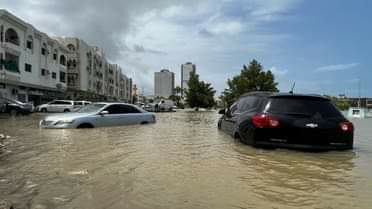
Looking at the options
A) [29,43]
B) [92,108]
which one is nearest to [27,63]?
[29,43]

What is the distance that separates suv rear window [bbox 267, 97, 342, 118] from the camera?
7.94 metres

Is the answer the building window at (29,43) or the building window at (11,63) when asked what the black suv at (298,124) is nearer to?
the building window at (11,63)

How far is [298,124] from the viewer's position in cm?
775

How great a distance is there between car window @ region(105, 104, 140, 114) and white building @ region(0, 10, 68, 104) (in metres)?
21.6

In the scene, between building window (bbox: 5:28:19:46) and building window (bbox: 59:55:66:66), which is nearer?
building window (bbox: 5:28:19:46)

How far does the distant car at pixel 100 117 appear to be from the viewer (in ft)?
46.7

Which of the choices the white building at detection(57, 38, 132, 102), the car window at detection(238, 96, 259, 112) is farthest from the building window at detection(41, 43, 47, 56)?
the car window at detection(238, 96, 259, 112)

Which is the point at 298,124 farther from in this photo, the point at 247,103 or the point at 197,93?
the point at 197,93

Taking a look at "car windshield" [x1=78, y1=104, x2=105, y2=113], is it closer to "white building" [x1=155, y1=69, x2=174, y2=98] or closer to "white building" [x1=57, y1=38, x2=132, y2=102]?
"white building" [x1=57, y1=38, x2=132, y2=102]

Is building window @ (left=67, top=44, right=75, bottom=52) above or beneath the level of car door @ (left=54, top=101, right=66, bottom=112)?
above

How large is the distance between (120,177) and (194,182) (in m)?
1.17

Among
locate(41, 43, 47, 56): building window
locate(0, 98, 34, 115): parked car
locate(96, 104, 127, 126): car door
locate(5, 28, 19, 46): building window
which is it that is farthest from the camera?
locate(41, 43, 47, 56): building window

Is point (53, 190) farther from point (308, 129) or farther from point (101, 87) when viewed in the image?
point (101, 87)

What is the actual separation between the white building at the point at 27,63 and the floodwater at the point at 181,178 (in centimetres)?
3005
